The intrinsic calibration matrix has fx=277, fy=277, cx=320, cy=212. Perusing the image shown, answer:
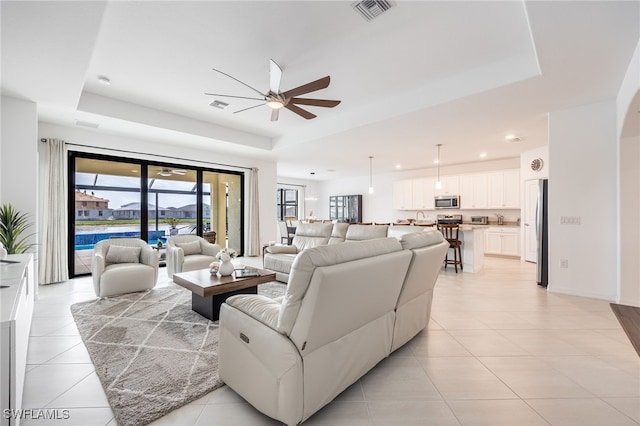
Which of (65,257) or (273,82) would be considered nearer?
(273,82)

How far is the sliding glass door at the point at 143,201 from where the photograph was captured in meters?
5.05

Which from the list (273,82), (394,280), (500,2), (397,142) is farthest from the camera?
(397,142)

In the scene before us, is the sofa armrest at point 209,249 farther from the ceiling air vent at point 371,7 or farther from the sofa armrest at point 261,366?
the ceiling air vent at point 371,7

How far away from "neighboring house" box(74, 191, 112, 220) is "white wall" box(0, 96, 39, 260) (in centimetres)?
127

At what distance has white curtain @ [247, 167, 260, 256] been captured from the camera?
7336 millimetres

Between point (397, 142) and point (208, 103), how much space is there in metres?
3.54

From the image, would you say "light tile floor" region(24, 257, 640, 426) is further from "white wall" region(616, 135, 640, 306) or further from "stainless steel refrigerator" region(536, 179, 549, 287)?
"stainless steel refrigerator" region(536, 179, 549, 287)

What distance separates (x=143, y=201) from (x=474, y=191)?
26.9 ft

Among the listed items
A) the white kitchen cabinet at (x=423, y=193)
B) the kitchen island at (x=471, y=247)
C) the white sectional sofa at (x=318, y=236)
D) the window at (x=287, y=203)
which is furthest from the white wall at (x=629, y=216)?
the window at (x=287, y=203)

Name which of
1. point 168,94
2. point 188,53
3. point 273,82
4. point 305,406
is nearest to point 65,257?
point 168,94

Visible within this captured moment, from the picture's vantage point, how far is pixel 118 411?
1.64 meters

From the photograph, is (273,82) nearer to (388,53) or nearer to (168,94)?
(388,53)

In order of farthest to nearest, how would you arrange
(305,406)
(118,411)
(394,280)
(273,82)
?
Answer: (273,82) → (394,280) → (118,411) → (305,406)

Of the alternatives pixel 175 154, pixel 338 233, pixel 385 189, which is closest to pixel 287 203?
pixel 385 189
